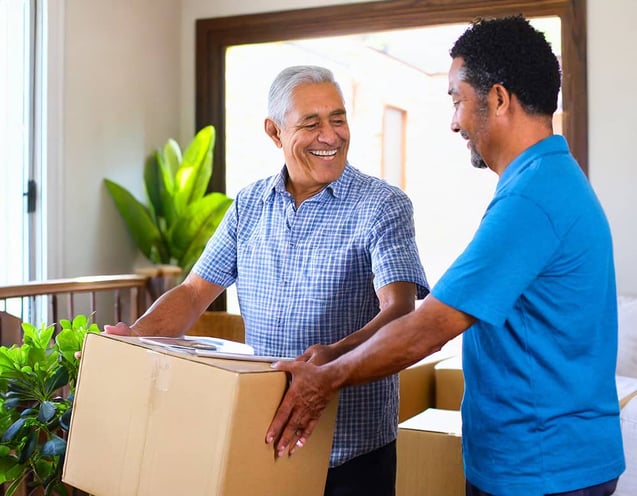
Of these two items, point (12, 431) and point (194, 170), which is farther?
point (194, 170)

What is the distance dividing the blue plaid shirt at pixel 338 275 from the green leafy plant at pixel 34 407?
0.45m

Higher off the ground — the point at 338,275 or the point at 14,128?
the point at 14,128

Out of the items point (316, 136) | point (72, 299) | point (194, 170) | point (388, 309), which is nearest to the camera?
point (388, 309)

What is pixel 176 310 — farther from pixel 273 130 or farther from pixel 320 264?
pixel 273 130

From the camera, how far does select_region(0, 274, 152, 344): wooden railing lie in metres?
3.01

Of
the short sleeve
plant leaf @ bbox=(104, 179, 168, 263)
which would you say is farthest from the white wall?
the short sleeve

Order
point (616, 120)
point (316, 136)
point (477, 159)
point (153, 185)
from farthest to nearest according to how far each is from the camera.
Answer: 1. point (153, 185)
2. point (616, 120)
3. point (316, 136)
4. point (477, 159)

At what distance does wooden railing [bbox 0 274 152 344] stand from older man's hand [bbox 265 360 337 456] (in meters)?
1.77

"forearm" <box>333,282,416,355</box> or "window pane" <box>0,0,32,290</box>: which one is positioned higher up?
"window pane" <box>0,0,32,290</box>

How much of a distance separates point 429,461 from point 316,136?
2.69ft

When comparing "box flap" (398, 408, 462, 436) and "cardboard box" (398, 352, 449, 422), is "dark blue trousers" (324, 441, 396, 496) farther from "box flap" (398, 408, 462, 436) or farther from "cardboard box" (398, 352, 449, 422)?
"cardboard box" (398, 352, 449, 422)

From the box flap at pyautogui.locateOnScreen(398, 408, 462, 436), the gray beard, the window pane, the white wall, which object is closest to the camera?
the gray beard

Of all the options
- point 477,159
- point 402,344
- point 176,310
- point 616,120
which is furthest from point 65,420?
point 616,120

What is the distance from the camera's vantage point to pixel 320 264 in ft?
5.50
